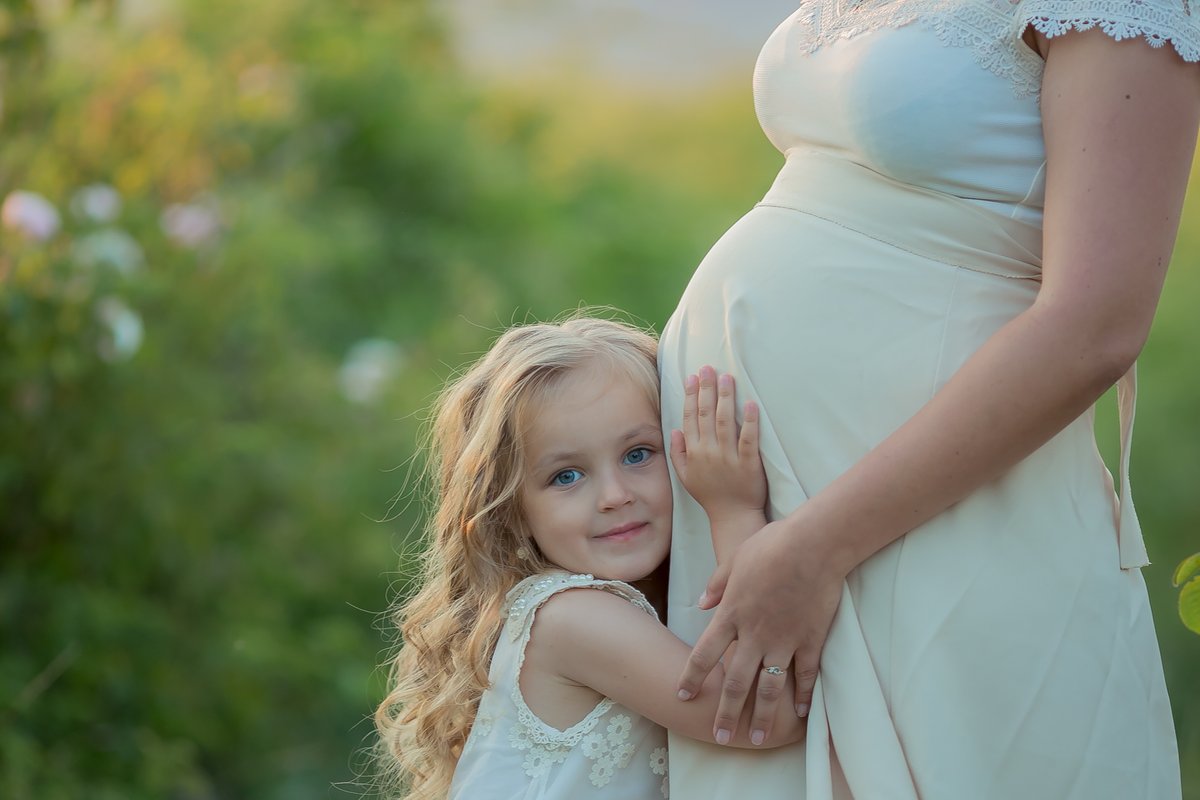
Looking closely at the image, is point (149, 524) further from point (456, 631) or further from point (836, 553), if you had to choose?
point (836, 553)

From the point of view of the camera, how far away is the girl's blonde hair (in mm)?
2023

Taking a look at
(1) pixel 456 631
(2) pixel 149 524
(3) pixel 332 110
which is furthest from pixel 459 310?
(1) pixel 456 631

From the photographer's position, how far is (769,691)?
1.62m

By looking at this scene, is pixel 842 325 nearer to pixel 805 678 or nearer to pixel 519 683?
pixel 805 678

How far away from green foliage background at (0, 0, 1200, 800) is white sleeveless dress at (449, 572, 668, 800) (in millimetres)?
1270

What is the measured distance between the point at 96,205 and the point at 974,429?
10.3 ft

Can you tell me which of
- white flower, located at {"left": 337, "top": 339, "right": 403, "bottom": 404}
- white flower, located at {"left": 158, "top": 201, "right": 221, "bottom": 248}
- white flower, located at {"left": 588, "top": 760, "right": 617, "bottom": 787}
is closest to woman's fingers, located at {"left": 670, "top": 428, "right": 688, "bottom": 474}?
white flower, located at {"left": 588, "top": 760, "right": 617, "bottom": 787}

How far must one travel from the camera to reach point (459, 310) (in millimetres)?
6270

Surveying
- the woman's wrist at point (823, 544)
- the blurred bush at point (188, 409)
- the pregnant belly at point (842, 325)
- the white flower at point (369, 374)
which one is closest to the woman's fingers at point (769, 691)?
the woman's wrist at point (823, 544)

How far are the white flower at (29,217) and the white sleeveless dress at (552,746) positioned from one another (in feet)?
7.19

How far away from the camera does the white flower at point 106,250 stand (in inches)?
146

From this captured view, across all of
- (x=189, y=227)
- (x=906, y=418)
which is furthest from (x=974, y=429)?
(x=189, y=227)

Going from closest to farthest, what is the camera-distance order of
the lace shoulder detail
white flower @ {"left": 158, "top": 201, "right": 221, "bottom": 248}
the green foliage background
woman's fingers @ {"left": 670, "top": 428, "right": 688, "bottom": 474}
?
1. the lace shoulder detail
2. woman's fingers @ {"left": 670, "top": 428, "right": 688, "bottom": 474}
3. the green foliage background
4. white flower @ {"left": 158, "top": 201, "right": 221, "bottom": 248}

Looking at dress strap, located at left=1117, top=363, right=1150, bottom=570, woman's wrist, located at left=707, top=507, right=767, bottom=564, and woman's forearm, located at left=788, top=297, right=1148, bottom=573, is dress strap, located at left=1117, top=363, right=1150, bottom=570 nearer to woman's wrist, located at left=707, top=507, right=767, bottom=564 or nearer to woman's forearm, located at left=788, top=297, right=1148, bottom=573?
woman's forearm, located at left=788, top=297, right=1148, bottom=573
